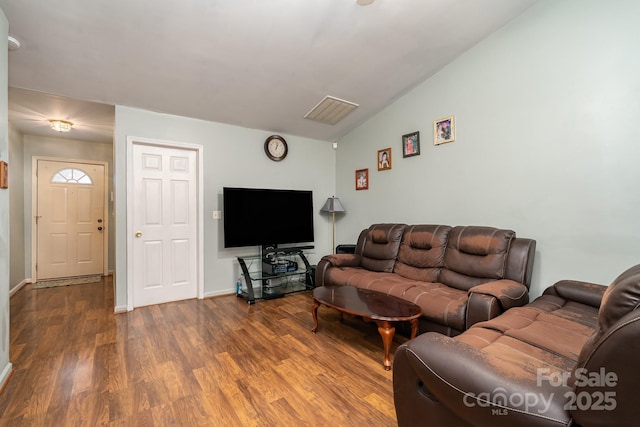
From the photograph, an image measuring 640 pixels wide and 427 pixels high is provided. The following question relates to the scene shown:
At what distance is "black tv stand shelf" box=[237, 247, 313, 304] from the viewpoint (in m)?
3.64

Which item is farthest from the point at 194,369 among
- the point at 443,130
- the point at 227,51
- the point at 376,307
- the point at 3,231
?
the point at 443,130

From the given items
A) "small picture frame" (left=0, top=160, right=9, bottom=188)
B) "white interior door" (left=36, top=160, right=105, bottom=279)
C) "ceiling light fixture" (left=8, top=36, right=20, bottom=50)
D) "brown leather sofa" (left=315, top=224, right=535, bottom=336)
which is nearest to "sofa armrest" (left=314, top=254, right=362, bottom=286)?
"brown leather sofa" (left=315, top=224, right=535, bottom=336)

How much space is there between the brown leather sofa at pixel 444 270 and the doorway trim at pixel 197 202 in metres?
1.59

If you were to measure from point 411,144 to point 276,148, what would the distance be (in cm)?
194

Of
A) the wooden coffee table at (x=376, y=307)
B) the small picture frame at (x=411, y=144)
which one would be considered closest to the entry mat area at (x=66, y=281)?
the wooden coffee table at (x=376, y=307)

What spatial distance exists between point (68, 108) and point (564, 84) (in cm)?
513

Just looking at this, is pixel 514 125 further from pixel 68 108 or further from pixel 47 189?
pixel 47 189

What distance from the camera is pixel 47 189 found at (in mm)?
4480

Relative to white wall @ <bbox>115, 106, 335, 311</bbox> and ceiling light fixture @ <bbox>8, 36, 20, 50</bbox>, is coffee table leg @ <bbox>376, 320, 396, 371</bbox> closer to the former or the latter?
white wall @ <bbox>115, 106, 335, 311</bbox>

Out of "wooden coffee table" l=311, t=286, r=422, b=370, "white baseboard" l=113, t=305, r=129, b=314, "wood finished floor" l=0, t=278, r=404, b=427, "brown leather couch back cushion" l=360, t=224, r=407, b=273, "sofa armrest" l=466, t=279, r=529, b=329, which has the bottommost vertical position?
"wood finished floor" l=0, t=278, r=404, b=427

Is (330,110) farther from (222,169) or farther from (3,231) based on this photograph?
(3,231)

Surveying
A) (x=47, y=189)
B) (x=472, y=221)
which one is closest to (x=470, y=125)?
(x=472, y=221)

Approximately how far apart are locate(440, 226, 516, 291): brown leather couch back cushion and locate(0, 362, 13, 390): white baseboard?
11.1ft

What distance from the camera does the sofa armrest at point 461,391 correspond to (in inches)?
32.9
